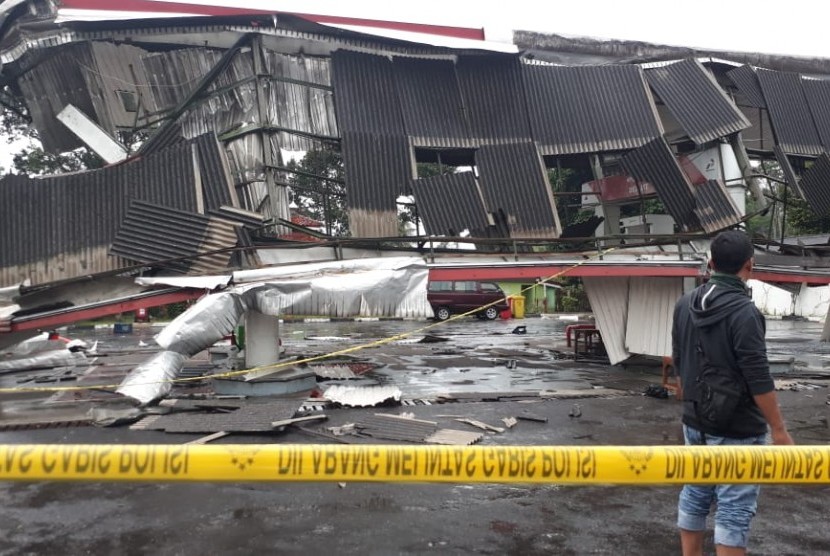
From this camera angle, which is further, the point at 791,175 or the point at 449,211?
the point at 791,175

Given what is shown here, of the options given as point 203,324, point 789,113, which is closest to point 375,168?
point 203,324

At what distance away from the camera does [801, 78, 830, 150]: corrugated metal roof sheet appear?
13539 mm

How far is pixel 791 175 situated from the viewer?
1223 cm

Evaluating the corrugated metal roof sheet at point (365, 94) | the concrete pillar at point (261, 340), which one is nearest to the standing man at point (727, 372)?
the concrete pillar at point (261, 340)

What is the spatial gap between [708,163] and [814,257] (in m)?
2.75

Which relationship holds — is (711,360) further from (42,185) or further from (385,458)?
(42,185)

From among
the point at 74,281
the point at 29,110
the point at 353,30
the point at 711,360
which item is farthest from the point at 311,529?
the point at 29,110

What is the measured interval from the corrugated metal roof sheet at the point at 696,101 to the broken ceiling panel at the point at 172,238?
8525mm

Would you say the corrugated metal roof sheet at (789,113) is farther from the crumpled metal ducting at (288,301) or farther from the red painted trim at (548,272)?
the crumpled metal ducting at (288,301)

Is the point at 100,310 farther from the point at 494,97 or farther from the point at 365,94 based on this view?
the point at 494,97

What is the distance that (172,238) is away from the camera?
31.7ft

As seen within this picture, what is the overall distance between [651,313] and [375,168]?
19.0 feet

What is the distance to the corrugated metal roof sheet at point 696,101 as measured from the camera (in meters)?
11.8

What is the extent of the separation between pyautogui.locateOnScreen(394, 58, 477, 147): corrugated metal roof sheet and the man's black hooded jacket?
27.3ft
